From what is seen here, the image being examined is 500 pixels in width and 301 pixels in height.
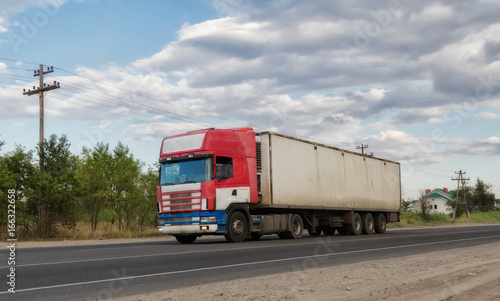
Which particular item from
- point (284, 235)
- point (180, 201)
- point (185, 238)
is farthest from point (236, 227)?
point (284, 235)

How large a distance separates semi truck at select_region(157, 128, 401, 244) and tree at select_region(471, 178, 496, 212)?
A: 92049 millimetres

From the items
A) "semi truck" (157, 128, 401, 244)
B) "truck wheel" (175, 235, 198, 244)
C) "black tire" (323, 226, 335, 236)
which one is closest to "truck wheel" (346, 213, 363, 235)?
"semi truck" (157, 128, 401, 244)

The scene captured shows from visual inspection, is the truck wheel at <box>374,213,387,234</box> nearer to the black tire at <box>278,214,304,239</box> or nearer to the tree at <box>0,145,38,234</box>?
the black tire at <box>278,214,304,239</box>

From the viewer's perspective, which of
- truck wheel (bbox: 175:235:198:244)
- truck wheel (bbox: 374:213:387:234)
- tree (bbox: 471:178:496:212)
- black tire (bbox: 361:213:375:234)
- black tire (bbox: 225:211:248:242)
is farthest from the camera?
tree (bbox: 471:178:496:212)

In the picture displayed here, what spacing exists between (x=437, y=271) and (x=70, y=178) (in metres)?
22.1

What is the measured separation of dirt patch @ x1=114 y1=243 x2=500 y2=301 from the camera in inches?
283

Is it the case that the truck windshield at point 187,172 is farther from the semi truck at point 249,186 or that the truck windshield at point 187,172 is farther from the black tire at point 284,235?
the black tire at point 284,235

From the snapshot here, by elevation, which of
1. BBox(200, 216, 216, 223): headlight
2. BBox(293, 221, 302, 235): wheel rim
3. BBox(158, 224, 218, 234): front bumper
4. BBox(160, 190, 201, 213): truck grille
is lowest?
BBox(293, 221, 302, 235): wheel rim

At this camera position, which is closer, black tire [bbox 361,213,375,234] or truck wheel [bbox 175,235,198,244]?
truck wheel [bbox 175,235,198,244]

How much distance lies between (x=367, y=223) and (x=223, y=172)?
12003 mm

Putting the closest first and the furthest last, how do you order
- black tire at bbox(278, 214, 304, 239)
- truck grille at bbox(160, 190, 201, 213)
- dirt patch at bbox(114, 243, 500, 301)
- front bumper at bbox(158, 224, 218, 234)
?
dirt patch at bbox(114, 243, 500, 301)
front bumper at bbox(158, 224, 218, 234)
truck grille at bbox(160, 190, 201, 213)
black tire at bbox(278, 214, 304, 239)

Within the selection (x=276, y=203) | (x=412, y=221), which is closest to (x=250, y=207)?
(x=276, y=203)

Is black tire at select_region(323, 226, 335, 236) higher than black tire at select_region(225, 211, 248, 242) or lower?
lower

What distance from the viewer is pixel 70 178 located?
91.5 ft
